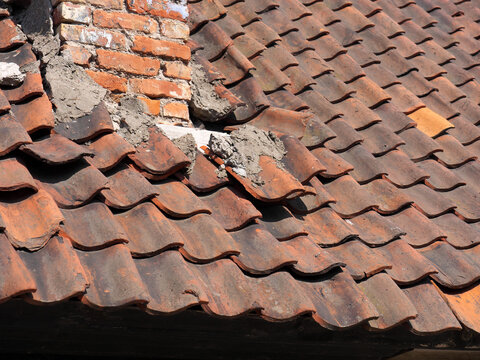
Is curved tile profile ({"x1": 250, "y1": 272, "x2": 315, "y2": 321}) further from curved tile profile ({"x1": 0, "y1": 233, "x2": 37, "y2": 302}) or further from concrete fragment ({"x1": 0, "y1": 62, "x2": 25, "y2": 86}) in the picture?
concrete fragment ({"x1": 0, "y1": 62, "x2": 25, "y2": 86})

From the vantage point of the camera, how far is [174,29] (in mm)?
3373

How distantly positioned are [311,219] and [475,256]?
936 mm

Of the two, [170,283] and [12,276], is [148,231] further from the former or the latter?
[12,276]

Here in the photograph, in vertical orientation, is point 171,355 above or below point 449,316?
below

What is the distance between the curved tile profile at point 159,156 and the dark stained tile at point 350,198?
36.0 inches

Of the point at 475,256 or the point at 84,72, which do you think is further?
the point at 475,256

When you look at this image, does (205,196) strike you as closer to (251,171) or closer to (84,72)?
(251,171)

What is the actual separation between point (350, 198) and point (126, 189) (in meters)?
1.30

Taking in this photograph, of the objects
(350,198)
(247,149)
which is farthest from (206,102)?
(350,198)

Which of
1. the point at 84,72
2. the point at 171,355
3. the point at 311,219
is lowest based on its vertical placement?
the point at 171,355

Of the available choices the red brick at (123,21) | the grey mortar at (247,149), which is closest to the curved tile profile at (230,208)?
the grey mortar at (247,149)

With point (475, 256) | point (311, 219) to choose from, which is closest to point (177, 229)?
point (311, 219)

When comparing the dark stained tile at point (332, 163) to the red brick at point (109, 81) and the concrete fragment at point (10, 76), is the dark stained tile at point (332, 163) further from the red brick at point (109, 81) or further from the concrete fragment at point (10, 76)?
the concrete fragment at point (10, 76)

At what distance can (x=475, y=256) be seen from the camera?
3455mm
